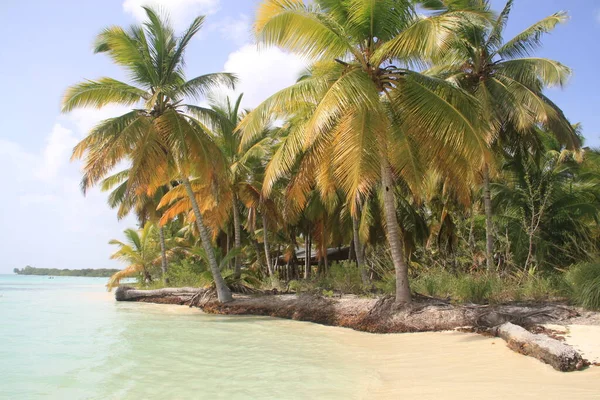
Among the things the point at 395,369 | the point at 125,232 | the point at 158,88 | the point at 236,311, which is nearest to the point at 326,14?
the point at 158,88

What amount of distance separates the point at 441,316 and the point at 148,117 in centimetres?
1048

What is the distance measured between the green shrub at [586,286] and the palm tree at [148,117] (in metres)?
9.76

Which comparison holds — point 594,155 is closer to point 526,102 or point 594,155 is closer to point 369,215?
point 526,102

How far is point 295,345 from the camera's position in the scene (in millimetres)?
8188

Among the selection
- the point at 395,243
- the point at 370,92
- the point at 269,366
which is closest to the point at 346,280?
the point at 395,243

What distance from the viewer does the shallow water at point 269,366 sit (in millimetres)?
4879

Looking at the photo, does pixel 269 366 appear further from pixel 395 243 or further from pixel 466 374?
pixel 395 243

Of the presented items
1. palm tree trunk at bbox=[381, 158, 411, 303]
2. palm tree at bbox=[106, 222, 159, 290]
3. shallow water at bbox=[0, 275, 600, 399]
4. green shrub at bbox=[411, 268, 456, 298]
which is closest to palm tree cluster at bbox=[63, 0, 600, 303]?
palm tree trunk at bbox=[381, 158, 411, 303]

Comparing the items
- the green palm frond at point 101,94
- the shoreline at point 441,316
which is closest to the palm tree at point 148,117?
the green palm frond at point 101,94

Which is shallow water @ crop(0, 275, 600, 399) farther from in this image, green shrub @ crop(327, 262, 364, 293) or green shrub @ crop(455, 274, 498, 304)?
green shrub @ crop(327, 262, 364, 293)

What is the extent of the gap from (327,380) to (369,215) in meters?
11.5

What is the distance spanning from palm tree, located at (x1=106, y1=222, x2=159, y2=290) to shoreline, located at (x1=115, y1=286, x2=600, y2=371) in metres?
13.5

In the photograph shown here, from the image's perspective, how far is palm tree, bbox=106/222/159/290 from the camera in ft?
87.8

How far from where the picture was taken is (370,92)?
9.22 m
